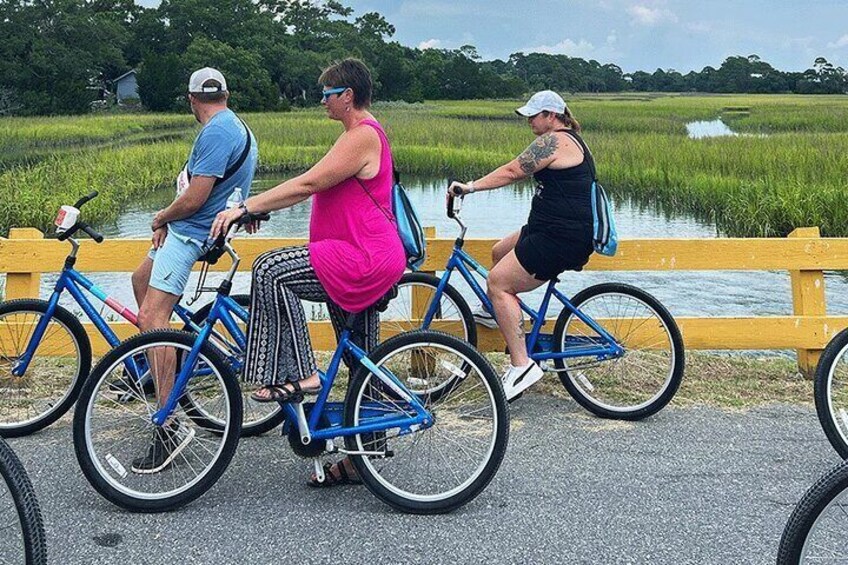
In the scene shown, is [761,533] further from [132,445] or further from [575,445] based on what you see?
[132,445]

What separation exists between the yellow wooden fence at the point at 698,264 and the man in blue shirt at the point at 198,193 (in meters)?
1.31

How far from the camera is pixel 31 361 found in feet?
15.7

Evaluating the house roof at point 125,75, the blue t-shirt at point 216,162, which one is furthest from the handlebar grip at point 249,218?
the house roof at point 125,75

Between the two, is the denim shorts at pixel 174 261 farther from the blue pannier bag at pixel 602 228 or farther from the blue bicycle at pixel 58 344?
the blue pannier bag at pixel 602 228

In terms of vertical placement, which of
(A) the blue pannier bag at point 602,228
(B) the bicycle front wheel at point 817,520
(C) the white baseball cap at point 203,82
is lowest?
(B) the bicycle front wheel at point 817,520

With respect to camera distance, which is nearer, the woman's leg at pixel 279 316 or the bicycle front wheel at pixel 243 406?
the woman's leg at pixel 279 316

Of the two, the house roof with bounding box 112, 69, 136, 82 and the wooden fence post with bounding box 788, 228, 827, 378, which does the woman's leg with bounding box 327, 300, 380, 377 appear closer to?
the wooden fence post with bounding box 788, 228, 827, 378

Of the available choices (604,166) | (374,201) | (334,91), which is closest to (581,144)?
(374,201)

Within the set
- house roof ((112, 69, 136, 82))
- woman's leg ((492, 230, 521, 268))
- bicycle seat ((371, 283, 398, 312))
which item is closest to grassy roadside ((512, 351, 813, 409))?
woman's leg ((492, 230, 521, 268))

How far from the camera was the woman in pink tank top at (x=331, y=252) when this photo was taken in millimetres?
3666

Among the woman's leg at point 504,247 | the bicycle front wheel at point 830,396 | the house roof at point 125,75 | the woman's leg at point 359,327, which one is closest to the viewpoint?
the woman's leg at point 359,327

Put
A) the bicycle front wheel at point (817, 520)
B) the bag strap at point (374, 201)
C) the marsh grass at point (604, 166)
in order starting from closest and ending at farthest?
1. the bicycle front wheel at point (817, 520)
2. the bag strap at point (374, 201)
3. the marsh grass at point (604, 166)

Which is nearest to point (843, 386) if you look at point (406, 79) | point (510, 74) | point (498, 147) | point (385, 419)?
point (385, 419)

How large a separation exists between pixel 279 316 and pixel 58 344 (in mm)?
1683
